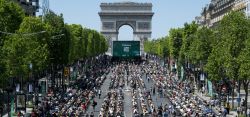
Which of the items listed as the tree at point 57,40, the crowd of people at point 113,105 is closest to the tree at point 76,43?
the crowd of people at point 113,105

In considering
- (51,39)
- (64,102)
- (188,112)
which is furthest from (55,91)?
(188,112)

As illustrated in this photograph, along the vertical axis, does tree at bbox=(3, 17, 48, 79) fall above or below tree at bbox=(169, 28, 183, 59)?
below

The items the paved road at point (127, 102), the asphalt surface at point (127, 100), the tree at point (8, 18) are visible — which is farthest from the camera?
the tree at point (8, 18)

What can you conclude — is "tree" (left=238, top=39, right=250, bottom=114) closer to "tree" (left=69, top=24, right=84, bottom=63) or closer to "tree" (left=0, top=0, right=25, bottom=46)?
"tree" (left=0, top=0, right=25, bottom=46)

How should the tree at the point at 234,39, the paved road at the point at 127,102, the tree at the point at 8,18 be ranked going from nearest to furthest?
the tree at the point at 234,39 → the paved road at the point at 127,102 → the tree at the point at 8,18

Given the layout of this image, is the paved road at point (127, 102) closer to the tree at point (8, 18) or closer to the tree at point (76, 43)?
the tree at point (8, 18)

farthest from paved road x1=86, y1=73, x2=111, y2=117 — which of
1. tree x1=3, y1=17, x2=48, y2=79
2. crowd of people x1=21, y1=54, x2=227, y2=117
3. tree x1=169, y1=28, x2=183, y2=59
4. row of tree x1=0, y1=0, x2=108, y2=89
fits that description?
tree x1=169, y1=28, x2=183, y2=59

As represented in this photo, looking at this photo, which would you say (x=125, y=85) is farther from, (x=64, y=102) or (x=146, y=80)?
(x=64, y=102)

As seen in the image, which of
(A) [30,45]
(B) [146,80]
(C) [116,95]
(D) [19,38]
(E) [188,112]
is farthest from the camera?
(B) [146,80]

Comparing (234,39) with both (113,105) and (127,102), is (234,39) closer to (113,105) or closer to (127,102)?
(113,105)
